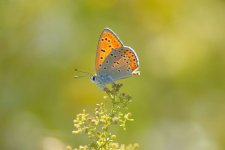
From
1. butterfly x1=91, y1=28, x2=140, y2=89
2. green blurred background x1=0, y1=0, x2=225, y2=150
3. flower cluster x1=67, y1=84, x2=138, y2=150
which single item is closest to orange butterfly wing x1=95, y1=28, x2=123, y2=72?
butterfly x1=91, y1=28, x2=140, y2=89

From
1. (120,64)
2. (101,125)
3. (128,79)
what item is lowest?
(101,125)

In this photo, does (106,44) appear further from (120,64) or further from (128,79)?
(128,79)

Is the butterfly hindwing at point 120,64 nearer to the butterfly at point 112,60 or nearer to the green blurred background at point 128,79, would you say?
the butterfly at point 112,60

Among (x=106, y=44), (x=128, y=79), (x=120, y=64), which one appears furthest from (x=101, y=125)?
(x=128, y=79)

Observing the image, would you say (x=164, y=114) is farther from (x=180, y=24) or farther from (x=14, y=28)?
(x=14, y=28)

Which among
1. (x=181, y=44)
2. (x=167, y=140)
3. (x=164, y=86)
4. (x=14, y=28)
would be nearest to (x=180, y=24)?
(x=181, y=44)

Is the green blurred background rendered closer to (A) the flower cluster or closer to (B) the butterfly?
(B) the butterfly
